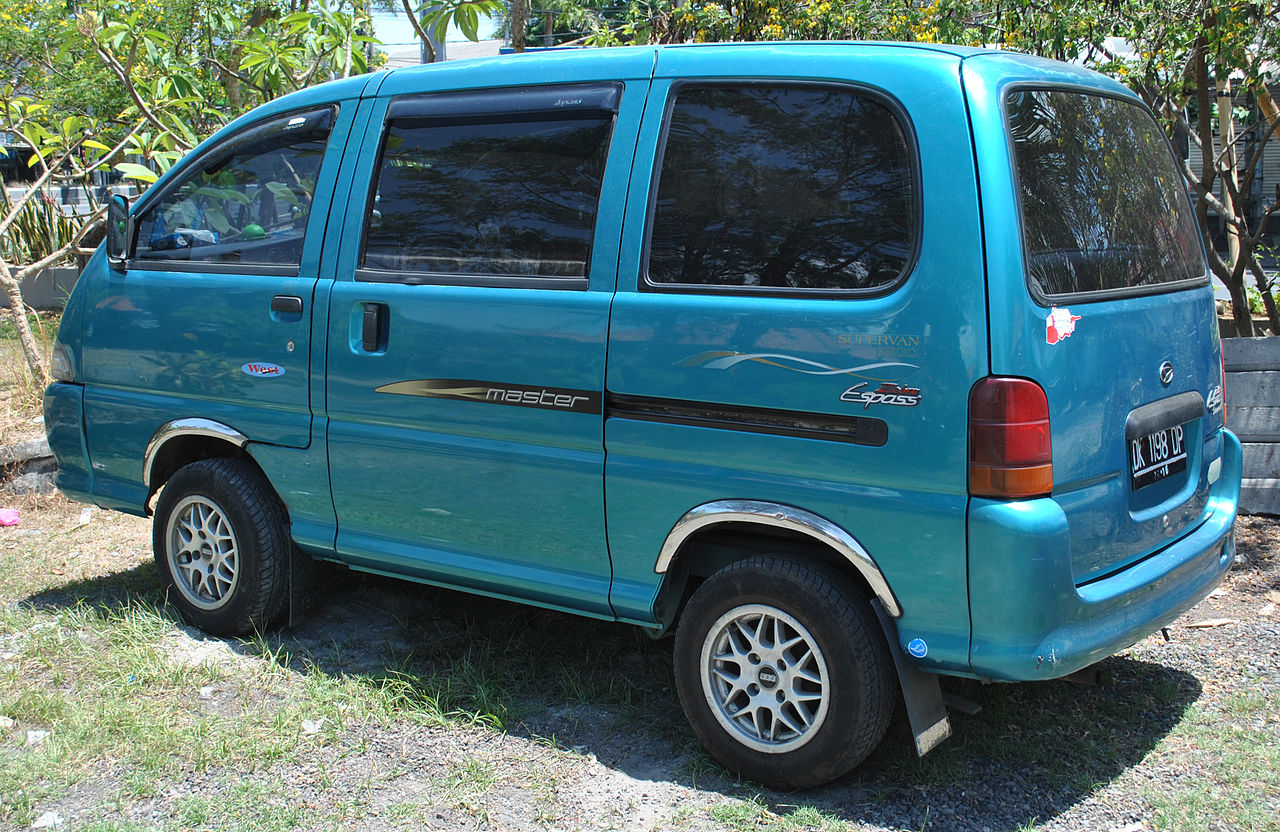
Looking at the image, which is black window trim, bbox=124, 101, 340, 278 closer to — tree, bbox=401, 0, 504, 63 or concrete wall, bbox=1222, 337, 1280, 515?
tree, bbox=401, 0, 504, 63

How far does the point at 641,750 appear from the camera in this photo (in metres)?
3.80

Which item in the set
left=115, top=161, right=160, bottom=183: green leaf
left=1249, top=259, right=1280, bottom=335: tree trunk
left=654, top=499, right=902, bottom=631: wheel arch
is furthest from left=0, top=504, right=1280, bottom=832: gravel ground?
left=115, top=161, right=160, bottom=183: green leaf

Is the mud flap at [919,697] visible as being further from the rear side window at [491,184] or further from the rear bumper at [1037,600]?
the rear side window at [491,184]

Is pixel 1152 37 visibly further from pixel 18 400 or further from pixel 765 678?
pixel 18 400

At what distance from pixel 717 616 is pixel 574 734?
0.78 metres

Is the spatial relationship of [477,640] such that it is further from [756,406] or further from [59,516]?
[59,516]

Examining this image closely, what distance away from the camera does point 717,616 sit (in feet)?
11.5

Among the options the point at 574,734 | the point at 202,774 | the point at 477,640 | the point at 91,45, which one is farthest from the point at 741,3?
the point at 202,774

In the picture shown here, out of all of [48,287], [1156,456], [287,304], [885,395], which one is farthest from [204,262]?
[48,287]

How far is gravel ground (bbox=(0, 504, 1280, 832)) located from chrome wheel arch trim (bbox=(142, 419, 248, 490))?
702 millimetres

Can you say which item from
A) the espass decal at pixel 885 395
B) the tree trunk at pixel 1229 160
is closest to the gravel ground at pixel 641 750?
the espass decal at pixel 885 395

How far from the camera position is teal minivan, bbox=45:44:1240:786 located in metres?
3.01

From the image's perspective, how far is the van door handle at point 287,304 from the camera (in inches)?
165

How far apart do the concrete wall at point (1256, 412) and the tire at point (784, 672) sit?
3198mm
